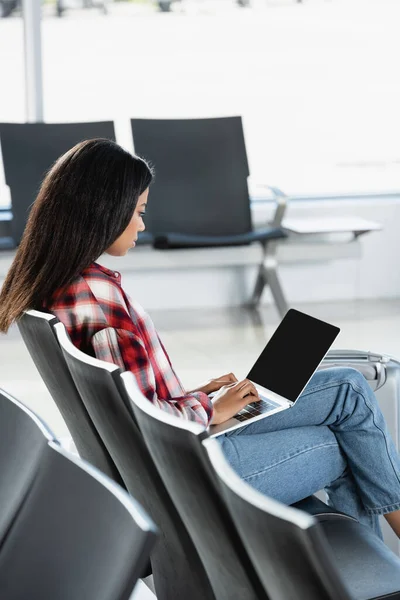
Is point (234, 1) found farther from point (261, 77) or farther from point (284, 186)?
point (284, 186)

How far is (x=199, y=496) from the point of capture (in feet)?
3.52

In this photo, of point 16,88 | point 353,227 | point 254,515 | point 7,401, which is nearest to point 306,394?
point 7,401

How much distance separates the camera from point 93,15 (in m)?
5.21

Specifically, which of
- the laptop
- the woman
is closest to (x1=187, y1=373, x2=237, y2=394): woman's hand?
the laptop

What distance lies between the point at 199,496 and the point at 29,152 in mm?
3777

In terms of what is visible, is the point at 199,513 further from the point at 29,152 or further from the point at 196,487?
the point at 29,152

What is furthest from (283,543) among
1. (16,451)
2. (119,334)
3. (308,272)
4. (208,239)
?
(308,272)

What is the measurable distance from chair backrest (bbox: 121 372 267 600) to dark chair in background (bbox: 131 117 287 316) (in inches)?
145

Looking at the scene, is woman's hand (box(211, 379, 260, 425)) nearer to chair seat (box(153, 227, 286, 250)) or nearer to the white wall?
chair seat (box(153, 227, 286, 250))

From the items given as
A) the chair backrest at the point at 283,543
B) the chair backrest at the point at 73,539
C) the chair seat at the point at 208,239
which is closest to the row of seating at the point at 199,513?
the chair backrest at the point at 283,543

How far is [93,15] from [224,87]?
2.66ft

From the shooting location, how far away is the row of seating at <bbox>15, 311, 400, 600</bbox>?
873 mm

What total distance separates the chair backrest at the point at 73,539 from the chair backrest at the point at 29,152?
360 centimetres

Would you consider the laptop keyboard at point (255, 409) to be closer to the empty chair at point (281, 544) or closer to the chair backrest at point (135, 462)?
the chair backrest at point (135, 462)
